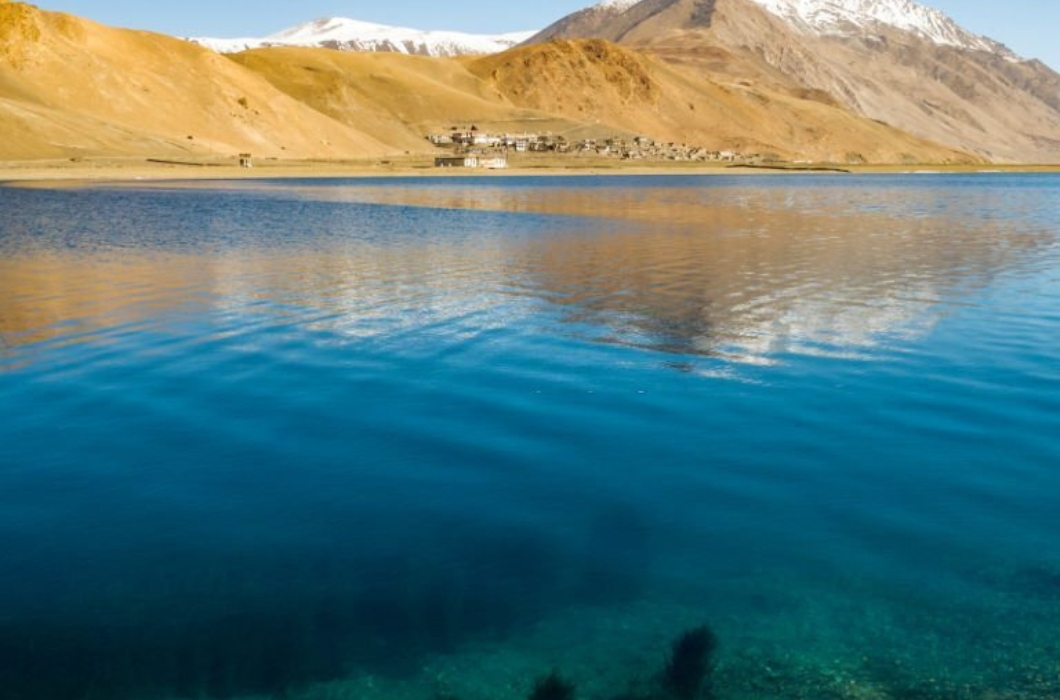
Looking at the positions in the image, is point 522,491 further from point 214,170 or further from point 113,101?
point 113,101

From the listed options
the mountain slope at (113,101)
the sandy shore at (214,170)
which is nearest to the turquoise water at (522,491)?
the sandy shore at (214,170)

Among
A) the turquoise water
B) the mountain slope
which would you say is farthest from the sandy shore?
the turquoise water

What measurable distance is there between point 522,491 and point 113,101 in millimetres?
175716

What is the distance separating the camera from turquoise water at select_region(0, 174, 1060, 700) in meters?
8.85

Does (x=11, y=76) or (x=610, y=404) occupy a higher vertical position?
(x=11, y=76)

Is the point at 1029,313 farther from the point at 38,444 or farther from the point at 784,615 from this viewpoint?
the point at 38,444

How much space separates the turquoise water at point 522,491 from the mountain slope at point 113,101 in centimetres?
11862

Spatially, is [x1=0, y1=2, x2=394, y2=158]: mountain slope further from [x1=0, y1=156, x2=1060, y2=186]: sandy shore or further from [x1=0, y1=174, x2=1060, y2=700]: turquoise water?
[x1=0, y1=174, x2=1060, y2=700]: turquoise water

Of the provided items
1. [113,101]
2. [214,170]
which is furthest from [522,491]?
[113,101]

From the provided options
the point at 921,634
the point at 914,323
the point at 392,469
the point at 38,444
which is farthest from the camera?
the point at 914,323

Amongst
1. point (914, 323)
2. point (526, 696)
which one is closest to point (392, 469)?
point (526, 696)

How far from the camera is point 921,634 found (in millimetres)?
9141

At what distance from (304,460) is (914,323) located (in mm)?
15865

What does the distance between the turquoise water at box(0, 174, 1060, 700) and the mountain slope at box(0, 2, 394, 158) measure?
11862cm
